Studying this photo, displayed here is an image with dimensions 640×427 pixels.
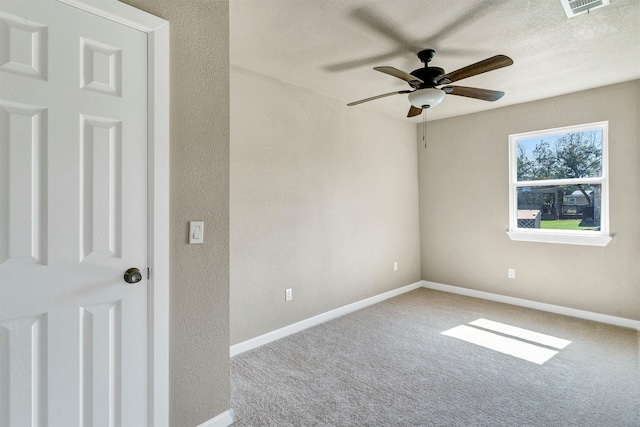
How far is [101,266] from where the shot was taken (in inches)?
55.7

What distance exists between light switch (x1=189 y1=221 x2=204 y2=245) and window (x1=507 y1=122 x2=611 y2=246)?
3.94 m

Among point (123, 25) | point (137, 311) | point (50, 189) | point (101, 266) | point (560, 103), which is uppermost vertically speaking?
point (560, 103)

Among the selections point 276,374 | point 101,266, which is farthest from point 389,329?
point 101,266

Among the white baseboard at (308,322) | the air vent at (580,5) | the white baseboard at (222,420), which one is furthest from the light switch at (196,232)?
the air vent at (580,5)

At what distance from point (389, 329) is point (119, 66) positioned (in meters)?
3.15

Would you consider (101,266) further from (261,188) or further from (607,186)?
(607,186)

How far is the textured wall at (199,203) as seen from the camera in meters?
1.65

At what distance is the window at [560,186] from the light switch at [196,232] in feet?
12.9

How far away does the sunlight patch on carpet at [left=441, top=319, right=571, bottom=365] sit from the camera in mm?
2848

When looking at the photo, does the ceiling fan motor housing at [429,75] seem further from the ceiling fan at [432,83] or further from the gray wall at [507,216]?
the gray wall at [507,216]

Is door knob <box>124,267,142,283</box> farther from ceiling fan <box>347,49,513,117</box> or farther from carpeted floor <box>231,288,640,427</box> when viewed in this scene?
ceiling fan <box>347,49,513,117</box>

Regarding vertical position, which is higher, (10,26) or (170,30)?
(170,30)

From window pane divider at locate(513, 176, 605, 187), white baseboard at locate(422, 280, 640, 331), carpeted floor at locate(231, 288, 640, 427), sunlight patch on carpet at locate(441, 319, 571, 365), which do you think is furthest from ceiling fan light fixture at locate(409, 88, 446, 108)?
white baseboard at locate(422, 280, 640, 331)

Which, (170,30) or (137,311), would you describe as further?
(170,30)
